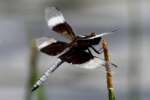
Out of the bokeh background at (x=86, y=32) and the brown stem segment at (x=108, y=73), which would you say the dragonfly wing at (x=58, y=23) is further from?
the bokeh background at (x=86, y=32)

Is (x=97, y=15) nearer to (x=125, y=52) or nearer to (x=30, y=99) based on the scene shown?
(x=125, y=52)

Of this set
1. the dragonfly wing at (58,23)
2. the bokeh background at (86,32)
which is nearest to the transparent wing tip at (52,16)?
the dragonfly wing at (58,23)

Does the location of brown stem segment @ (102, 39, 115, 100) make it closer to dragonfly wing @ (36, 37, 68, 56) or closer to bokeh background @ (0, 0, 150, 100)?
dragonfly wing @ (36, 37, 68, 56)

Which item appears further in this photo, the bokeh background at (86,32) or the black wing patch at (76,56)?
the bokeh background at (86,32)

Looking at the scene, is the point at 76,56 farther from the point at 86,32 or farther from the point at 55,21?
the point at 86,32

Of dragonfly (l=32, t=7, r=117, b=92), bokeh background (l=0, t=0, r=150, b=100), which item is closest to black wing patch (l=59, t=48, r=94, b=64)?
dragonfly (l=32, t=7, r=117, b=92)

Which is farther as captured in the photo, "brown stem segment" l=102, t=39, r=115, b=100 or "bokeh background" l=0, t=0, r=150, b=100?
"bokeh background" l=0, t=0, r=150, b=100
